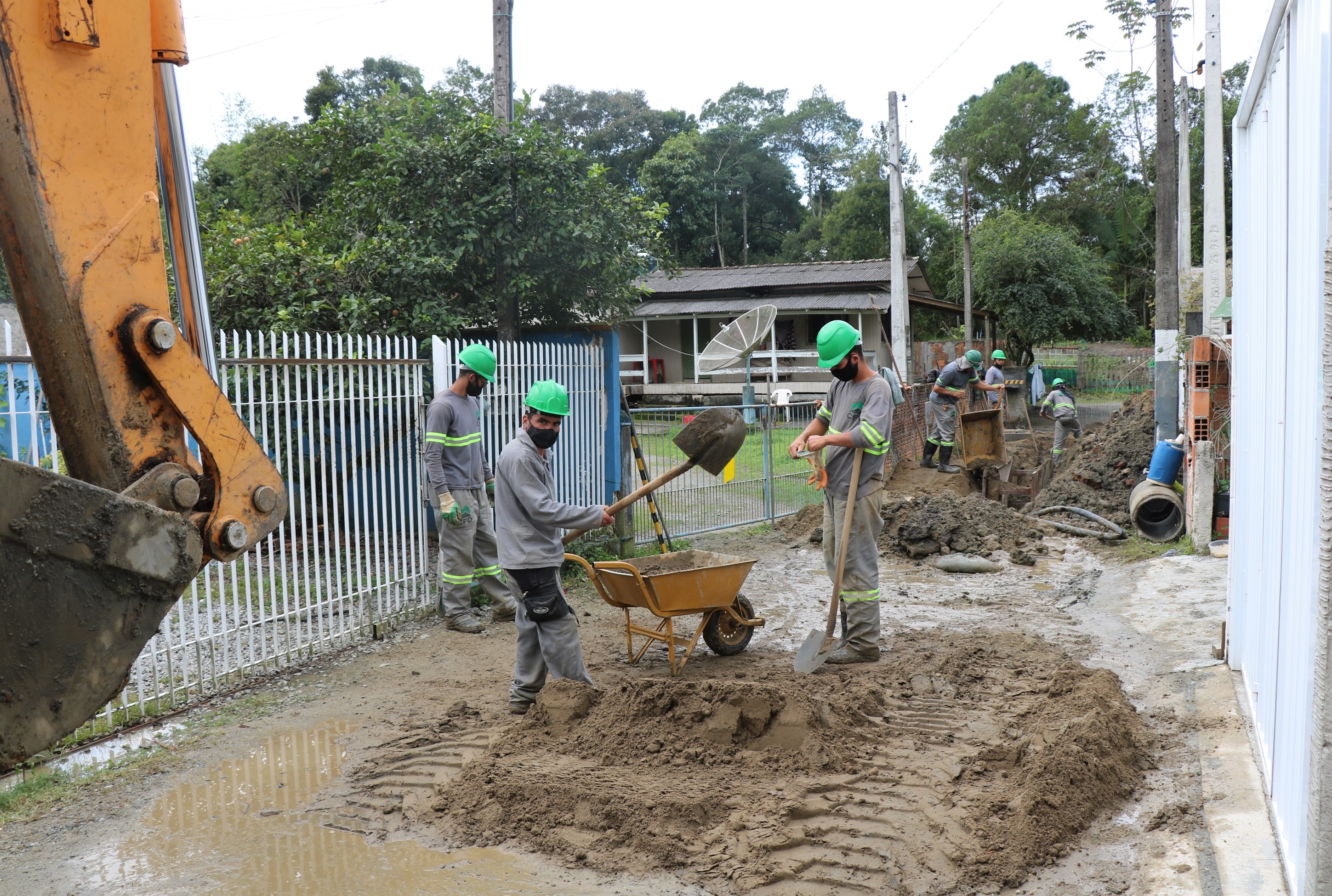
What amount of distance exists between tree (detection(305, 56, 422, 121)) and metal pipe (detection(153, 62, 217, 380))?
31.4 meters

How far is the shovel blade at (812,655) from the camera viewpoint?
592cm

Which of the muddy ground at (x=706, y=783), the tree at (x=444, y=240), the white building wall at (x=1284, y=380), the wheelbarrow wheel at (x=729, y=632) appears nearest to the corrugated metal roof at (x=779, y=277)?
the tree at (x=444, y=240)

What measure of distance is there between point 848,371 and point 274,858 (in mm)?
4297

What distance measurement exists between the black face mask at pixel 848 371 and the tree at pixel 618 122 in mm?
39891

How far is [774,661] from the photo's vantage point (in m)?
6.35

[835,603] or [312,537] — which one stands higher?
[312,537]

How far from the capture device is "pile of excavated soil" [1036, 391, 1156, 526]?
11602 mm

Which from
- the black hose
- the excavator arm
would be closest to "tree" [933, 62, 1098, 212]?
the black hose

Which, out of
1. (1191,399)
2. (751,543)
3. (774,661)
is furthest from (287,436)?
(1191,399)

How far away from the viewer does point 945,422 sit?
14102mm

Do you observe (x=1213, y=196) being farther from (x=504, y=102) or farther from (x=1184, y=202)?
(x=1184, y=202)

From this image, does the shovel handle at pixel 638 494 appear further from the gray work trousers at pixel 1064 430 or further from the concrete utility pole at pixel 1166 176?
the gray work trousers at pixel 1064 430

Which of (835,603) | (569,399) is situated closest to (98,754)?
(835,603)

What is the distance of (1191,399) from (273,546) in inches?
317
